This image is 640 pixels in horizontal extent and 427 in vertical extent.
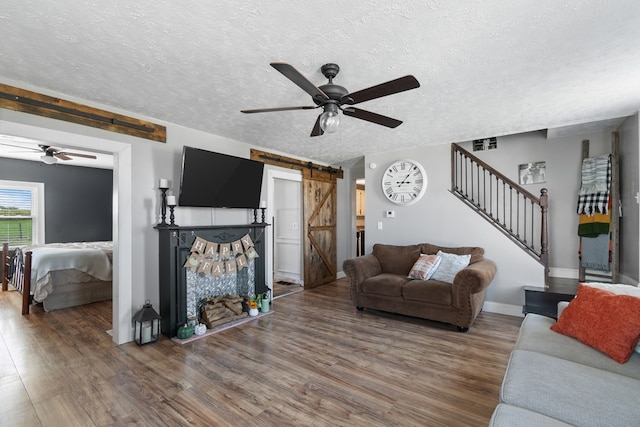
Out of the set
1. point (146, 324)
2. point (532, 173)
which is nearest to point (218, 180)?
point (146, 324)

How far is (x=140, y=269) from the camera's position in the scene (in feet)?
10.3

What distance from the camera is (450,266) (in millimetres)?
3600

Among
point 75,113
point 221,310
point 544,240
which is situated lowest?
point 221,310

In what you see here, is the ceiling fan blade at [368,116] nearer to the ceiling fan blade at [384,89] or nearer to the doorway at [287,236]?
the ceiling fan blade at [384,89]

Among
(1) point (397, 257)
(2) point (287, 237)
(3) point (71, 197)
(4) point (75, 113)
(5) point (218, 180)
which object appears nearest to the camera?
(4) point (75, 113)

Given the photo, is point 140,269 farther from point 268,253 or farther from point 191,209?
point 268,253

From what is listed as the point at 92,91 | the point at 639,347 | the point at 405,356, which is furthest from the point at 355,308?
the point at 92,91

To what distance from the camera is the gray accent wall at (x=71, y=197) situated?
18.9 ft

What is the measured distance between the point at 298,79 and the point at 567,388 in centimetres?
206

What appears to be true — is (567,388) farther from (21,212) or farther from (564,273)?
(21,212)

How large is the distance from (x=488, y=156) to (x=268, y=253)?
3747mm

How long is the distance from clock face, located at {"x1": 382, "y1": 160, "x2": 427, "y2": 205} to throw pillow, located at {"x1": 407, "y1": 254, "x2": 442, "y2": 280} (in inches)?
41.5

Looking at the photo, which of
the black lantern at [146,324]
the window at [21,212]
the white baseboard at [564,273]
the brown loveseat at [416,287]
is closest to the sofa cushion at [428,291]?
the brown loveseat at [416,287]

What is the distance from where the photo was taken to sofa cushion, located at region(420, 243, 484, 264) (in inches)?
150
